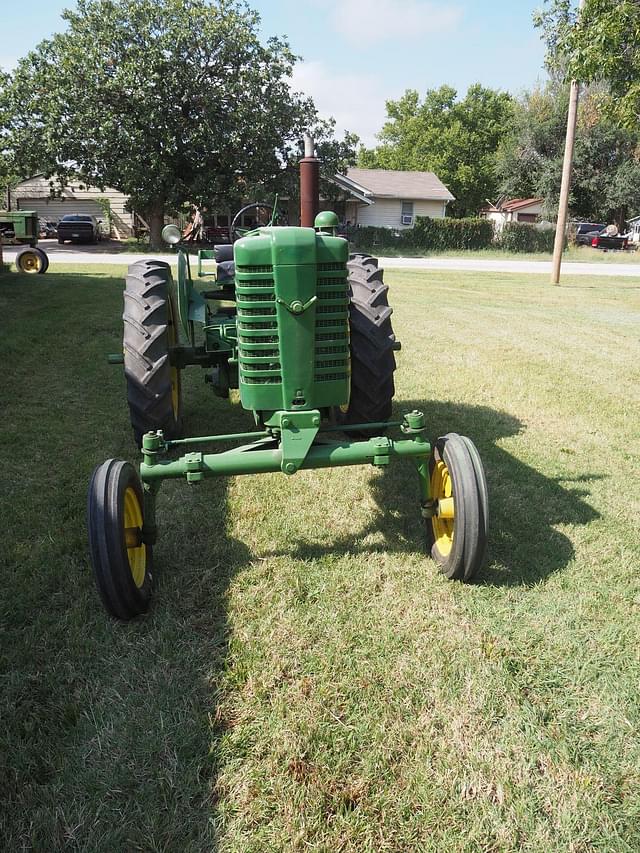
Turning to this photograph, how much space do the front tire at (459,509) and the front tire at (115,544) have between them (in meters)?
1.37

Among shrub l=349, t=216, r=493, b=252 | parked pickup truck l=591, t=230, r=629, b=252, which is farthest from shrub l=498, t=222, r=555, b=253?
parked pickup truck l=591, t=230, r=629, b=252

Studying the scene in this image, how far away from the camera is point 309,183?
3844 mm

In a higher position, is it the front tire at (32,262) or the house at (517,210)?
the house at (517,210)

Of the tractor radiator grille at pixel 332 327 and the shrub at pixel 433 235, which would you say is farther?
the shrub at pixel 433 235

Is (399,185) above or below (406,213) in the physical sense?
above

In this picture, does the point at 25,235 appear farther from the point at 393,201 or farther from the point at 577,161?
the point at 577,161

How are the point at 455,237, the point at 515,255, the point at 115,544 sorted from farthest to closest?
the point at 455,237 → the point at 515,255 → the point at 115,544

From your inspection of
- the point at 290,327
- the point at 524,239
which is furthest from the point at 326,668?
the point at 524,239

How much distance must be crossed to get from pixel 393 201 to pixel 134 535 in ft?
110

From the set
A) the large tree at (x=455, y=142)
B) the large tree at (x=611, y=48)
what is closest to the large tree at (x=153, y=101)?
the large tree at (x=611, y=48)

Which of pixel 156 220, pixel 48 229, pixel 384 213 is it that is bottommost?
pixel 48 229

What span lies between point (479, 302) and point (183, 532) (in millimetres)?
10204

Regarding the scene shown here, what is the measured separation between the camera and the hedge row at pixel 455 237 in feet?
97.3

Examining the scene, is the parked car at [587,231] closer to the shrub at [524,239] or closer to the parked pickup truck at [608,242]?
the parked pickup truck at [608,242]
